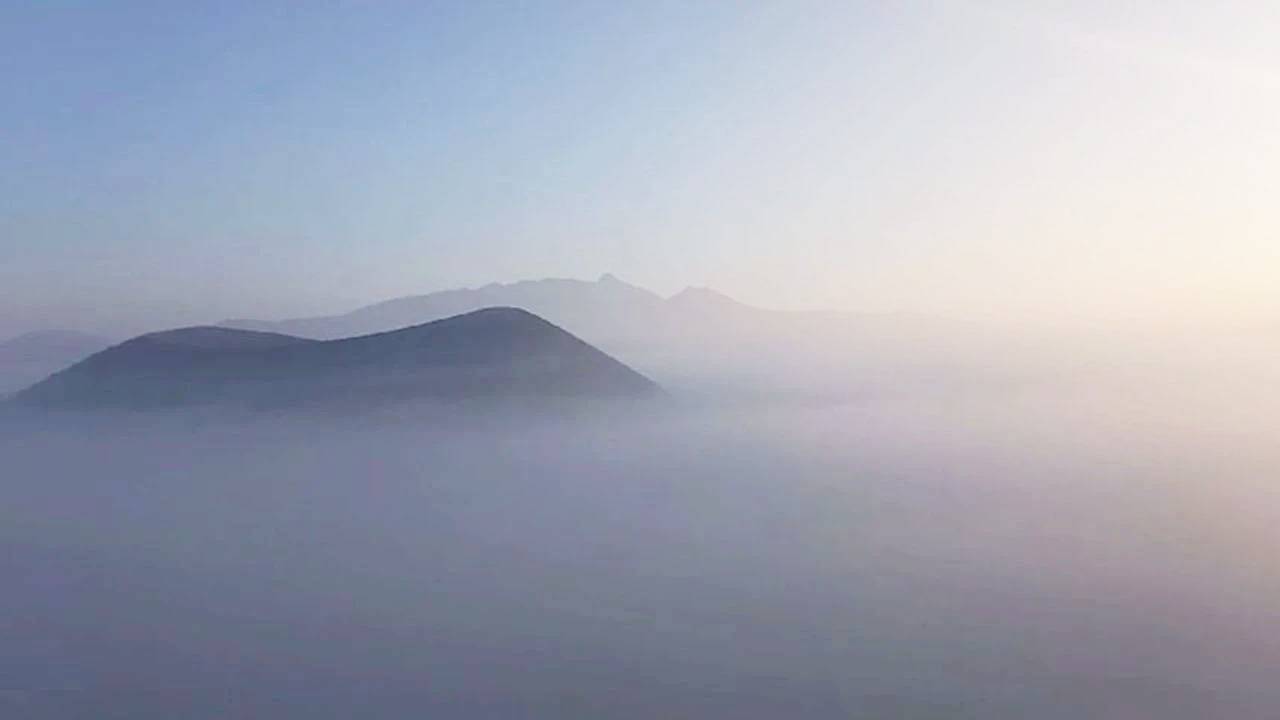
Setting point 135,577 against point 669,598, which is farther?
point 135,577

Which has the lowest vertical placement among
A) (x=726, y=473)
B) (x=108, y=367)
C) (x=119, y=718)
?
(x=119, y=718)

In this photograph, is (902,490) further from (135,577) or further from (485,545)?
(135,577)

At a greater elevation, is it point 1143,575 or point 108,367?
point 108,367

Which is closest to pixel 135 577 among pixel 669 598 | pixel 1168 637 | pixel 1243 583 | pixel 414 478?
pixel 669 598

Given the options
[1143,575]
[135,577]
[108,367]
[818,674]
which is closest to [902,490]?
[1143,575]

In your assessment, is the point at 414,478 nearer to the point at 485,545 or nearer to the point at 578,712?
the point at 485,545

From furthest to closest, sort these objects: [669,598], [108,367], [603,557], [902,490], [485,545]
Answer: [108,367] → [902,490] → [485,545] → [603,557] → [669,598]

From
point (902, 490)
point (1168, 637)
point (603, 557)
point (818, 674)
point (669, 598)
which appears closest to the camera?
point (818, 674)
